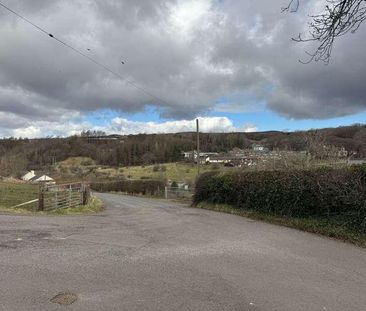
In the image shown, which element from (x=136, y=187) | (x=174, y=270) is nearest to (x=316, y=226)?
(x=174, y=270)

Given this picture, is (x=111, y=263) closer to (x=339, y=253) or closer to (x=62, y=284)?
(x=62, y=284)

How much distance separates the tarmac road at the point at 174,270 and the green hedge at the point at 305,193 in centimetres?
178

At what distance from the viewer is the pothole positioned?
643cm

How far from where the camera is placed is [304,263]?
392 inches

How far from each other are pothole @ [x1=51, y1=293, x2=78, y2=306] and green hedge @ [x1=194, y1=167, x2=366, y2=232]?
9.77m

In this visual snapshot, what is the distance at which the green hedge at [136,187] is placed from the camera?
6950cm

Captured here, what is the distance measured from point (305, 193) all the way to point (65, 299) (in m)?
12.4

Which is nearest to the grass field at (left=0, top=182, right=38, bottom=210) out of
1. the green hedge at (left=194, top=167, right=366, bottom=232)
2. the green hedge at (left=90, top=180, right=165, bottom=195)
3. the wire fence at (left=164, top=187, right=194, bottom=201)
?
the green hedge at (left=194, top=167, right=366, bottom=232)

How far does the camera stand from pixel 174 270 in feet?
28.3

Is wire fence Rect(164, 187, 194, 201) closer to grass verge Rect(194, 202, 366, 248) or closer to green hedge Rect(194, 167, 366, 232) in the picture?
green hedge Rect(194, 167, 366, 232)

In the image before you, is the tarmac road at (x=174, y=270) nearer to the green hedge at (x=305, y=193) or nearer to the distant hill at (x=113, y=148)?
the green hedge at (x=305, y=193)

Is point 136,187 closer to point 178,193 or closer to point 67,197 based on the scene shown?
point 178,193

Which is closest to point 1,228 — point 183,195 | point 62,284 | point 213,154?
point 62,284

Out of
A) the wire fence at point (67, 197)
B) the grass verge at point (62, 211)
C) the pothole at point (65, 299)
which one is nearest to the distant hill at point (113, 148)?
the wire fence at point (67, 197)
